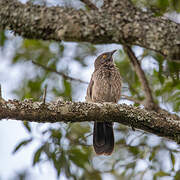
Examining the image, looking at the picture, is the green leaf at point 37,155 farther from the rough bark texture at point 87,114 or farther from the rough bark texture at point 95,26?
the rough bark texture at point 95,26

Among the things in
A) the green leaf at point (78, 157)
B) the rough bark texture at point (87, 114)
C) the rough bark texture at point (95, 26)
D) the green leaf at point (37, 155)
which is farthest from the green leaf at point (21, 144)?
the rough bark texture at point (95, 26)

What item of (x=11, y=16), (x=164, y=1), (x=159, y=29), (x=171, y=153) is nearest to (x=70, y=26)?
(x=11, y=16)

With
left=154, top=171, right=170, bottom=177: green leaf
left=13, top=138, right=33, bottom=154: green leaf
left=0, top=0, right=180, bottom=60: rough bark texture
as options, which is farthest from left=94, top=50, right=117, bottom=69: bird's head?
left=0, top=0, right=180, bottom=60: rough bark texture

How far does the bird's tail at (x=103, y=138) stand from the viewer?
4.79 metres

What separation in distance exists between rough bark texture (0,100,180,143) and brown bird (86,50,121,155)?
5.42ft

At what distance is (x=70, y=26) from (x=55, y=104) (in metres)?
0.89

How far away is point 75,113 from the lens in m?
3.00

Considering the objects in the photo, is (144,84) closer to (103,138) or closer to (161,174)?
(103,138)

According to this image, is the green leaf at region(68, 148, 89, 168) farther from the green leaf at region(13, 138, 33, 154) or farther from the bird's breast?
the bird's breast

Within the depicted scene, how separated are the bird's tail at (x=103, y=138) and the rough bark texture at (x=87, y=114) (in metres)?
1.59

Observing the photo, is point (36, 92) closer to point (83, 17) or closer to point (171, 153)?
point (171, 153)

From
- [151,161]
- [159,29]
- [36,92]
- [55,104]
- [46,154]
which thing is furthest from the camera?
[36,92]

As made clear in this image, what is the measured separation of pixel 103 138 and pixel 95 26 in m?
2.84

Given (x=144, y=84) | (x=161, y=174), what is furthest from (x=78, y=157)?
(x=144, y=84)
